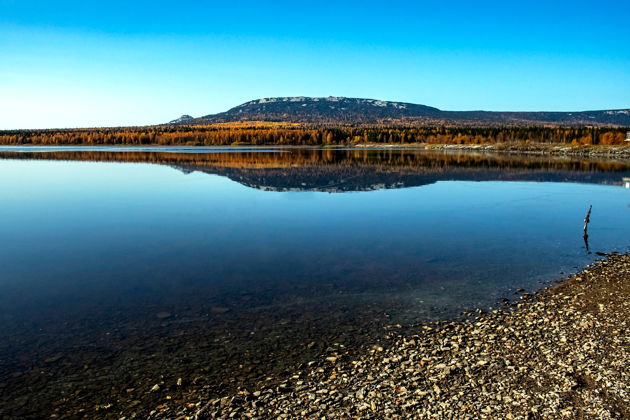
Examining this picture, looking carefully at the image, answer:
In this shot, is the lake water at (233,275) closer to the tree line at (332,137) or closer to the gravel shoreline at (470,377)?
the gravel shoreline at (470,377)

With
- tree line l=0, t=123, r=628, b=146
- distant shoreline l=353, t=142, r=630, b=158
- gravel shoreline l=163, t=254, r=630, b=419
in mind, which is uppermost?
tree line l=0, t=123, r=628, b=146

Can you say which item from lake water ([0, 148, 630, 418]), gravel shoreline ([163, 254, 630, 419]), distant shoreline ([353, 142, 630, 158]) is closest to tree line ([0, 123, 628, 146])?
distant shoreline ([353, 142, 630, 158])

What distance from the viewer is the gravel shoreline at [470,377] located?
6.92 m

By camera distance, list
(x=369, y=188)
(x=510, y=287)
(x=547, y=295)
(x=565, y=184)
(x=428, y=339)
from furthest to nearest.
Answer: (x=565, y=184) < (x=369, y=188) < (x=510, y=287) < (x=547, y=295) < (x=428, y=339)

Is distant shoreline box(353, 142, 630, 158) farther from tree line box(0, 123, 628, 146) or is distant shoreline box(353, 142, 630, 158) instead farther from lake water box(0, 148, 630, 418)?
lake water box(0, 148, 630, 418)

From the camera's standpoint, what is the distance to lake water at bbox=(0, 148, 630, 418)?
340 inches

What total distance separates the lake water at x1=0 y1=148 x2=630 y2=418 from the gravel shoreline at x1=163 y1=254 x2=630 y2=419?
683 mm

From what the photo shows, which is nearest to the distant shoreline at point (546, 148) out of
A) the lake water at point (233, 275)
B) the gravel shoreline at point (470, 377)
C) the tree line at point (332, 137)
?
the tree line at point (332, 137)

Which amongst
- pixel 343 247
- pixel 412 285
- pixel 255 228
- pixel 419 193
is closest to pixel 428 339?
pixel 412 285

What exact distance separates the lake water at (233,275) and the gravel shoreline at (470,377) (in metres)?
0.68

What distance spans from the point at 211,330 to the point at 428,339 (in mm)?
4691

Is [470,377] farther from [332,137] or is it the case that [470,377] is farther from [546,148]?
[332,137]

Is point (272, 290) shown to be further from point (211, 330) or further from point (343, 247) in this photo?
point (343, 247)

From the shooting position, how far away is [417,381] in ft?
25.4
